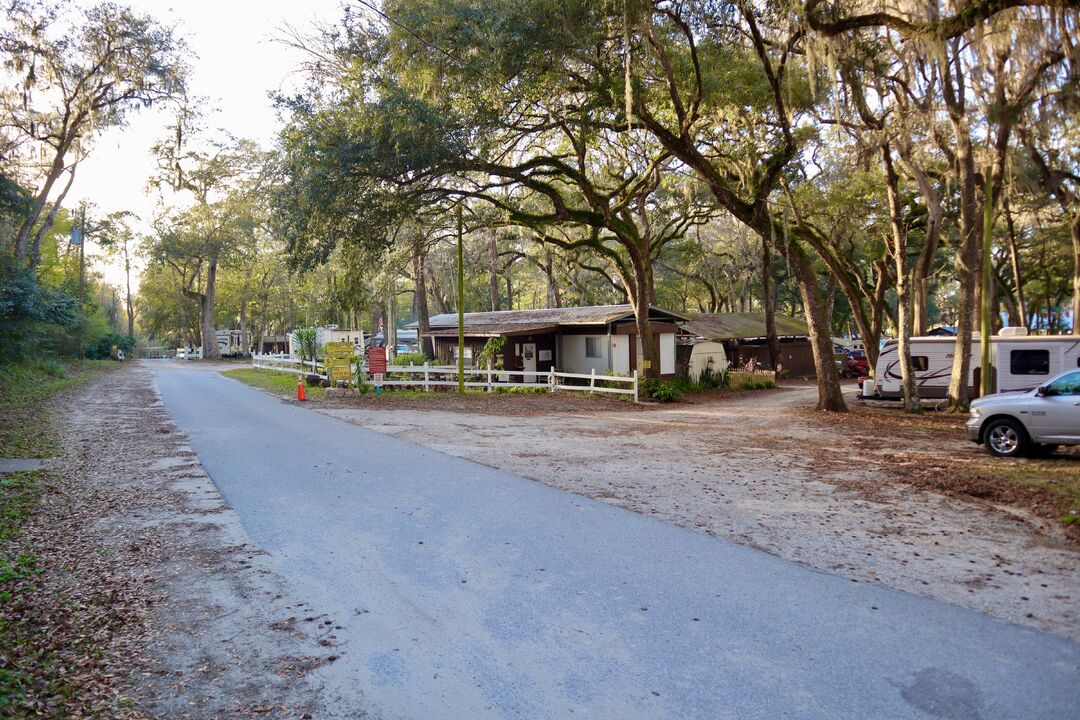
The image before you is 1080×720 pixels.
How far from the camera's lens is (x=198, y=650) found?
440 cm

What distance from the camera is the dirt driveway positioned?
5.78 metres

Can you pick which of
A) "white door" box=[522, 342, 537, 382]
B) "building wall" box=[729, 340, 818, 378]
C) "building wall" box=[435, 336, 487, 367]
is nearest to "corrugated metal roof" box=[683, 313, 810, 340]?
"building wall" box=[729, 340, 818, 378]

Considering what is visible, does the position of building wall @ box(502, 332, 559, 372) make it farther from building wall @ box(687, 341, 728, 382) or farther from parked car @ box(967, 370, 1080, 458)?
parked car @ box(967, 370, 1080, 458)

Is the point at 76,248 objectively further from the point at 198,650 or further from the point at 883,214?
the point at 198,650

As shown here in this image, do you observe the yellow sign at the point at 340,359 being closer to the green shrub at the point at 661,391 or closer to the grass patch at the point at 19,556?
the grass patch at the point at 19,556

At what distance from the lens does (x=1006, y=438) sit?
11.4 metres

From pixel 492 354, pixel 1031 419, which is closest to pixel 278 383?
pixel 492 354

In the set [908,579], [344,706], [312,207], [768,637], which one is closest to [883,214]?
[312,207]

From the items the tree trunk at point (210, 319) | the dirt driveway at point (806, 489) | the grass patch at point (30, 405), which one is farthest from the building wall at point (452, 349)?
the tree trunk at point (210, 319)

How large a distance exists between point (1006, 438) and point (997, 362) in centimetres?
Answer: 936

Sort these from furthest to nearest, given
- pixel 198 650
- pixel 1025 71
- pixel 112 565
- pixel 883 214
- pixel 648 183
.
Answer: pixel 883 214
pixel 648 183
pixel 1025 71
pixel 112 565
pixel 198 650

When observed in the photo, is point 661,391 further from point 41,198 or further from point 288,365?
point 41,198

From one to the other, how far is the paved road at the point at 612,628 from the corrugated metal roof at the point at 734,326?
25.0 m

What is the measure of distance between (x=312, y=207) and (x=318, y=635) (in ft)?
42.4
